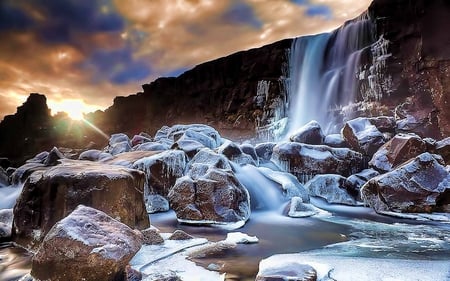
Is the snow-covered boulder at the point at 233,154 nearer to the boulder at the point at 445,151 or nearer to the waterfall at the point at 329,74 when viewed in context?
the boulder at the point at 445,151

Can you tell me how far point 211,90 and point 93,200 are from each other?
130 ft

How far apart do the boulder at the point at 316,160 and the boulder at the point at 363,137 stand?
491mm

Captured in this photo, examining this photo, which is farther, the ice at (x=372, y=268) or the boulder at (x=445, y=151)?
the boulder at (x=445, y=151)

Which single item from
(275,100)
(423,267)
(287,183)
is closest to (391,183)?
(287,183)

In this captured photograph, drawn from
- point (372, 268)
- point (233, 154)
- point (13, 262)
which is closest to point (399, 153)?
point (233, 154)

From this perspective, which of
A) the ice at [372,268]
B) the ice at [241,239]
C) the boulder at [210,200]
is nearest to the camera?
the ice at [372,268]

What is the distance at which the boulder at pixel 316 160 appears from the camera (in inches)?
471

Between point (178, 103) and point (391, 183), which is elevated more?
point (178, 103)

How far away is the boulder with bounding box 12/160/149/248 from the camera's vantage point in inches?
194

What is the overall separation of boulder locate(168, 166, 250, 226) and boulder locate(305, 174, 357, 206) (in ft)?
12.9

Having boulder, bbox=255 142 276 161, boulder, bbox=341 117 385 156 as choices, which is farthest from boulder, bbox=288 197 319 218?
boulder, bbox=255 142 276 161

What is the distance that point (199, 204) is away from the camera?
7.55 meters

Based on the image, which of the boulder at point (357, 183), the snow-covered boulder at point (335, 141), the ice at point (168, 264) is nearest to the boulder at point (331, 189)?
the boulder at point (357, 183)

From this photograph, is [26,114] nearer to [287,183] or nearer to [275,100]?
[275,100]
